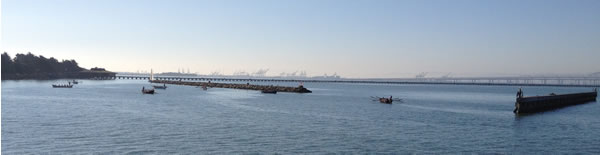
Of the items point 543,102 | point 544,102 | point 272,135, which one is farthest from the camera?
point 544,102

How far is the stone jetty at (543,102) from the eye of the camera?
57.0m

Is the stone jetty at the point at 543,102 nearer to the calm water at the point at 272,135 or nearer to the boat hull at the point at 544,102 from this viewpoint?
the boat hull at the point at 544,102

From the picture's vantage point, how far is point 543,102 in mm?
66125

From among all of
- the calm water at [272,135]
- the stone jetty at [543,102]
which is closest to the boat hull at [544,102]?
the stone jetty at [543,102]

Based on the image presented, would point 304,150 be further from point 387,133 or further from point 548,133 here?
point 548,133

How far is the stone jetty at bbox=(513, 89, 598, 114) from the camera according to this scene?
56969 mm

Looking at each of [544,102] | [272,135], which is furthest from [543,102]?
[272,135]

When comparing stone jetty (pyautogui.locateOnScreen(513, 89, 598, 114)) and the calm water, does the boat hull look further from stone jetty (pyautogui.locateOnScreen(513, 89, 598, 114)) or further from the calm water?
the calm water

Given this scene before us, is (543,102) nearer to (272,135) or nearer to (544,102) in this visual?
(544,102)

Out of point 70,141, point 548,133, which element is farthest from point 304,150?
point 548,133

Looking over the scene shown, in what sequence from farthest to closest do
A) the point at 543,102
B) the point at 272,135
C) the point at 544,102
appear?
the point at 544,102, the point at 543,102, the point at 272,135

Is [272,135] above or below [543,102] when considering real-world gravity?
below

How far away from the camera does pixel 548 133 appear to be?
3734cm

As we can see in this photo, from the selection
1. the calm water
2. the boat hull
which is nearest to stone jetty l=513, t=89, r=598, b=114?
the boat hull
